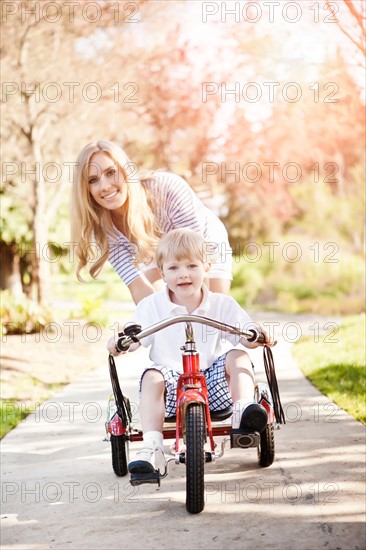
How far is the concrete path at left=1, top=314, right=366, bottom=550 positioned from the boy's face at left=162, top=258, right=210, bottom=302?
37.7 inches

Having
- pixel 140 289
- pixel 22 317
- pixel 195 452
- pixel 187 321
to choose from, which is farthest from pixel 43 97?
pixel 195 452

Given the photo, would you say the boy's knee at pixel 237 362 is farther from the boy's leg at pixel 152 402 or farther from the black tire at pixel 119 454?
the black tire at pixel 119 454

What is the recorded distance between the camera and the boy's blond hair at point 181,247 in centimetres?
345

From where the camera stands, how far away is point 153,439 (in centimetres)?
328

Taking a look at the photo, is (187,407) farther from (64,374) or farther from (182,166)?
(182,166)

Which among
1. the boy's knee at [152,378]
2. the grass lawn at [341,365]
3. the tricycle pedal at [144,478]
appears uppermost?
the boy's knee at [152,378]

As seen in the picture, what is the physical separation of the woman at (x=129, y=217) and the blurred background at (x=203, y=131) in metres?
4.59

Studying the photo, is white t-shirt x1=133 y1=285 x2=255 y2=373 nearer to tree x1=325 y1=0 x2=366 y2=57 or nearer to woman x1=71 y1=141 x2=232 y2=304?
woman x1=71 y1=141 x2=232 y2=304

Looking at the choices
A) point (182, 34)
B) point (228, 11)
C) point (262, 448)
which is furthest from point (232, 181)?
point (262, 448)

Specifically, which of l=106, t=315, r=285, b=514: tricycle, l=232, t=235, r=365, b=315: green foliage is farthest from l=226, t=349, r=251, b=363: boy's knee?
l=232, t=235, r=365, b=315: green foliage

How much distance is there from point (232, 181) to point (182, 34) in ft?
11.0

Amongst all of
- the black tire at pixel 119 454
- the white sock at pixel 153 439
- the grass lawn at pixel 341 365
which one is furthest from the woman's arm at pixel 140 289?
the grass lawn at pixel 341 365

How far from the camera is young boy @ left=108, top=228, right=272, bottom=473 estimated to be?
330 cm

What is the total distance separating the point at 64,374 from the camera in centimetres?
764
